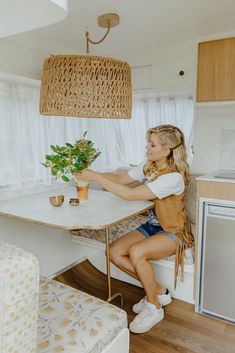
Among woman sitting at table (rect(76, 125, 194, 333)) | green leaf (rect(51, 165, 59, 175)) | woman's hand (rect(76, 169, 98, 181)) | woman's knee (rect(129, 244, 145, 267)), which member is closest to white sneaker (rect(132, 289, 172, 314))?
woman sitting at table (rect(76, 125, 194, 333))

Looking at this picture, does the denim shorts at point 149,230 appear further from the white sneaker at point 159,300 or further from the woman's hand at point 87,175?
the woman's hand at point 87,175

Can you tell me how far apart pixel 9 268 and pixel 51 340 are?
520 mm

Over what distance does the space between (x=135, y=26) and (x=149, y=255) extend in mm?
1708

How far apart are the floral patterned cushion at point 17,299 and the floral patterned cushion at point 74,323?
27 centimetres

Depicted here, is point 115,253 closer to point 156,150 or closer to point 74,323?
point 156,150

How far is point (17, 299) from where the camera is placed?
31.3 inches

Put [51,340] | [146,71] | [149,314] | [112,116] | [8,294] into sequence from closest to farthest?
[8,294]
[51,340]
[112,116]
[149,314]
[146,71]

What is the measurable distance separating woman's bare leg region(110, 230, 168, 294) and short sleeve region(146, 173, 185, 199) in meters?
0.39

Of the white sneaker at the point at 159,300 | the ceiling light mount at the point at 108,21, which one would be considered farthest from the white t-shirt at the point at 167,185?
the ceiling light mount at the point at 108,21

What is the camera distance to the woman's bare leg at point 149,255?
1.95 m

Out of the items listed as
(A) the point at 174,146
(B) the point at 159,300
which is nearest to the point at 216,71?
(A) the point at 174,146

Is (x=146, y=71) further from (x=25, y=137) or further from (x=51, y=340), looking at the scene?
(x=51, y=340)

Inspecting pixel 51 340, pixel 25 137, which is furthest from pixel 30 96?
pixel 51 340

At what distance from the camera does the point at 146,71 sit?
2789 millimetres
